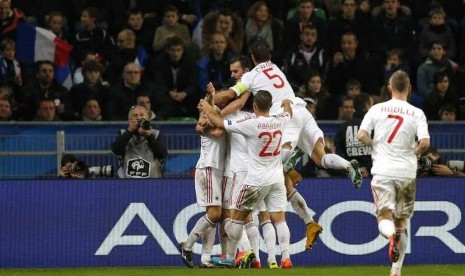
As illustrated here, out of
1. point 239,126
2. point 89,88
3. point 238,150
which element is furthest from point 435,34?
point 239,126

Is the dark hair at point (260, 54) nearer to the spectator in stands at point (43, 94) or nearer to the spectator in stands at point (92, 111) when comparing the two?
the spectator in stands at point (92, 111)

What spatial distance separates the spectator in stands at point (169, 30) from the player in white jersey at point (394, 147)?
8.29 metres

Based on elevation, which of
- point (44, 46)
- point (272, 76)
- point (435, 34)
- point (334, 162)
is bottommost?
point (334, 162)

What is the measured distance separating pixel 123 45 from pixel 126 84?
1356mm

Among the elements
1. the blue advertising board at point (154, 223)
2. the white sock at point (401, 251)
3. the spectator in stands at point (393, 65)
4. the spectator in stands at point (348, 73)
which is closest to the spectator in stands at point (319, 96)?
the spectator in stands at point (348, 73)

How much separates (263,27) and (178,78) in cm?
184

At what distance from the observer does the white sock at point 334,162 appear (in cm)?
1747

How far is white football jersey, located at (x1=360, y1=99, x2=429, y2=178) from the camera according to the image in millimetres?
15305

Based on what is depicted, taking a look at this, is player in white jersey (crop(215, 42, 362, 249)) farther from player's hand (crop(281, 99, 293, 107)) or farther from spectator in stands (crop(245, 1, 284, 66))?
spectator in stands (crop(245, 1, 284, 66))

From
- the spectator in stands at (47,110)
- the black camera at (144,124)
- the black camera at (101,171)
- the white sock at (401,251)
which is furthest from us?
the spectator in stands at (47,110)

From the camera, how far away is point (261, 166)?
1675 centimetres

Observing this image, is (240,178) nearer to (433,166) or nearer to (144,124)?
(144,124)

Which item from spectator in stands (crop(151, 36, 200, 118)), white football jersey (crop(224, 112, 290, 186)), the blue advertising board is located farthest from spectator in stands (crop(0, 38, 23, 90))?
white football jersey (crop(224, 112, 290, 186))

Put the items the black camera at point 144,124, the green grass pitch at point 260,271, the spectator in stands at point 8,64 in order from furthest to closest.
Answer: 1. the spectator in stands at point 8,64
2. the black camera at point 144,124
3. the green grass pitch at point 260,271
